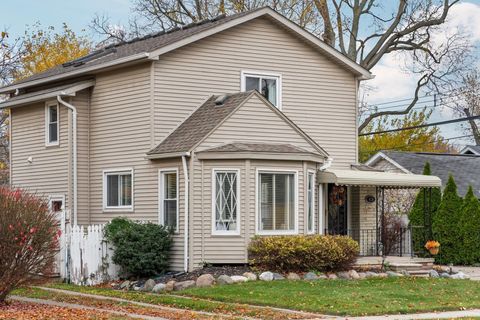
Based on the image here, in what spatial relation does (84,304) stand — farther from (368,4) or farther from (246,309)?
(368,4)

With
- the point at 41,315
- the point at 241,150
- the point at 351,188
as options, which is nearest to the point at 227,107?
the point at 241,150

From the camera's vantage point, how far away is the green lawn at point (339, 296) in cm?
1722

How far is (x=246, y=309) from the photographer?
17016 mm

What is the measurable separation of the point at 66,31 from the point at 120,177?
65.2 ft

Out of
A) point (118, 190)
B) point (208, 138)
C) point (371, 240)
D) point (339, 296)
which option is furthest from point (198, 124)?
point (371, 240)

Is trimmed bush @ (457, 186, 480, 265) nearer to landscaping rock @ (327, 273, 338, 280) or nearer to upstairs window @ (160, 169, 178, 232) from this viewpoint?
landscaping rock @ (327, 273, 338, 280)

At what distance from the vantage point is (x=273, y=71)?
26906 millimetres

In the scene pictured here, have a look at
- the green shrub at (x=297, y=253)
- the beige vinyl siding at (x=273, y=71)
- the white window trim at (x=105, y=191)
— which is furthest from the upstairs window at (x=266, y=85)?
the green shrub at (x=297, y=253)

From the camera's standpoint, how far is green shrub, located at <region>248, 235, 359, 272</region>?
2238cm

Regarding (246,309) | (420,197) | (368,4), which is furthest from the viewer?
(368,4)

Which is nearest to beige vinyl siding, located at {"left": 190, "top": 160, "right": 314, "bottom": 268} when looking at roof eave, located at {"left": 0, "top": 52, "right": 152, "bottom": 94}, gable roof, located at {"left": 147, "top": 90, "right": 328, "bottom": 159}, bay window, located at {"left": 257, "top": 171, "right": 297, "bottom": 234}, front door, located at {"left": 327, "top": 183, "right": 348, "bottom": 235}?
bay window, located at {"left": 257, "top": 171, "right": 297, "bottom": 234}

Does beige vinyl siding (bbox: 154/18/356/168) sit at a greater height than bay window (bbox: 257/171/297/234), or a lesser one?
greater

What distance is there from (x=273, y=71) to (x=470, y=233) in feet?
30.8

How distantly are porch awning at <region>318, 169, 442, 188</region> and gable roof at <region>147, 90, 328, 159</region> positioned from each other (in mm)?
764
